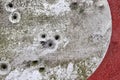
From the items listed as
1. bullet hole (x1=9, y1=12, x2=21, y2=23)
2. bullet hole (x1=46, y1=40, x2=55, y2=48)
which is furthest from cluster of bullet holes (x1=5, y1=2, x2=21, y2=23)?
bullet hole (x1=46, y1=40, x2=55, y2=48)

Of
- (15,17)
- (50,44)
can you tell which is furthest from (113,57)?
(15,17)

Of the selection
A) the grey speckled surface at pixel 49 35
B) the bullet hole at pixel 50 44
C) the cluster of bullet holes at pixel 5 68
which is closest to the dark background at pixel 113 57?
the grey speckled surface at pixel 49 35

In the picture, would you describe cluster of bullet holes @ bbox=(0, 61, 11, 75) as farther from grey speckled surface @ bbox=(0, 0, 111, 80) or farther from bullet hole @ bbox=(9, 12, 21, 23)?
bullet hole @ bbox=(9, 12, 21, 23)

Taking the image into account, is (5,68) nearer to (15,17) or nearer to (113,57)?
(15,17)

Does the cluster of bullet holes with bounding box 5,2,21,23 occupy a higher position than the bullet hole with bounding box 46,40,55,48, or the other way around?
the cluster of bullet holes with bounding box 5,2,21,23

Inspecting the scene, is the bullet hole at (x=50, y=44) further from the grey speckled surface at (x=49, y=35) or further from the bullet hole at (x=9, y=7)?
the bullet hole at (x=9, y=7)

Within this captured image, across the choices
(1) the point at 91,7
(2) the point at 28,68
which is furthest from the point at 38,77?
(1) the point at 91,7

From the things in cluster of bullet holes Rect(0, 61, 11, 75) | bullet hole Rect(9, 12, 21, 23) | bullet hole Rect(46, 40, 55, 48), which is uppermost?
bullet hole Rect(9, 12, 21, 23)
